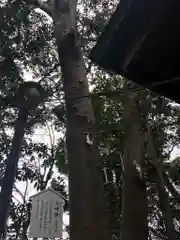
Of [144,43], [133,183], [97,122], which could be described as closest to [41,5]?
[97,122]

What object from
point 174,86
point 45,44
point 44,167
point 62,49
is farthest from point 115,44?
point 44,167

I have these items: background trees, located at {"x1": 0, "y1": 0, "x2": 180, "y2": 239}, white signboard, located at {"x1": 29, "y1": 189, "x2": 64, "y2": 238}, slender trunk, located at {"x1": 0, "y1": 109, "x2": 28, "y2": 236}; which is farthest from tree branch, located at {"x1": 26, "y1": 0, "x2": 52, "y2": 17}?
white signboard, located at {"x1": 29, "y1": 189, "x2": 64, "y2": 238}

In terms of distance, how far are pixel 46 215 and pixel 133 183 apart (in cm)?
72

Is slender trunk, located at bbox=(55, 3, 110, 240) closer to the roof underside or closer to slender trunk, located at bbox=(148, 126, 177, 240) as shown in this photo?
slender trunk, located at bbox=(148, 126, 177, 240)

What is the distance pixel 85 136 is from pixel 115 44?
5.37 feet

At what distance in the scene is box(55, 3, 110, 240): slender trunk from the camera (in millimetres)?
2804

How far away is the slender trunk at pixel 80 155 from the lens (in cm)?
280

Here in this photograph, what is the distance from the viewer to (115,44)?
1713 mm

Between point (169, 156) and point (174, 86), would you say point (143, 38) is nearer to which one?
point (174, 86)

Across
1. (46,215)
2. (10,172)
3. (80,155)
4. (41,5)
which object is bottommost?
(46,215)

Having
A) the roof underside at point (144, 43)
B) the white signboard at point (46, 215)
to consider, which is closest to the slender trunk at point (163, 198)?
the white signboard at point (46, 215)

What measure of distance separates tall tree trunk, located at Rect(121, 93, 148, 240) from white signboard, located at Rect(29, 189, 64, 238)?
0.49 metres

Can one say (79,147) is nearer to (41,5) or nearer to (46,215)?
(46,215)

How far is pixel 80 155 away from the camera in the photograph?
315cm
